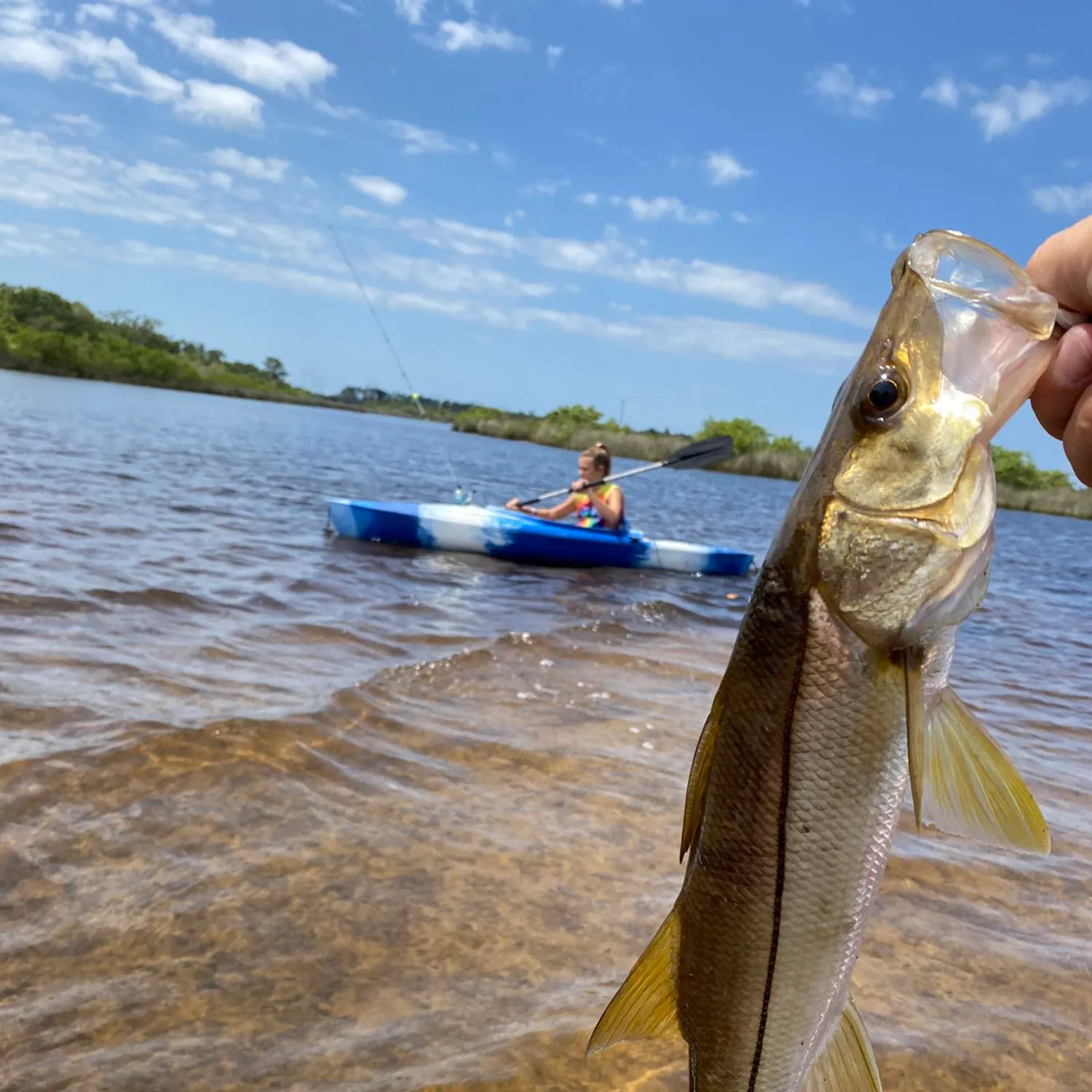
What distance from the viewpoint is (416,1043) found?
3041 mm

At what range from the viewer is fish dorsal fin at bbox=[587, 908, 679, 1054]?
1870mm

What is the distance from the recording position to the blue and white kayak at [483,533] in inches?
581

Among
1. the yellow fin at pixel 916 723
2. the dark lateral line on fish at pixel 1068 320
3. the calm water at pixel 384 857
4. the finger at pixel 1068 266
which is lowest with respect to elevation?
the calm water at pixel 384 857

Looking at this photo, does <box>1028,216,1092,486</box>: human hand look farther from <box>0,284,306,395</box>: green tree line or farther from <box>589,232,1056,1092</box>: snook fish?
<box>0,284,306,395</box>: green tree line

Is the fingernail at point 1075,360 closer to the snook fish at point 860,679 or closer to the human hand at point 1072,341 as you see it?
the human hand at point 1072,341

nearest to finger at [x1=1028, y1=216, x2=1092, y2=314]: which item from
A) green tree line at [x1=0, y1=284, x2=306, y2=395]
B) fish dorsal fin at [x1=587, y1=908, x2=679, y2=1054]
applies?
fish dorsal fin at [x1=587, y1=908, x2=679, y2=1054]

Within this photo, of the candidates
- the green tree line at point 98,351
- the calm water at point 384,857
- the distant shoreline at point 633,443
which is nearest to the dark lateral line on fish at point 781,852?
the calm water at point 384,857

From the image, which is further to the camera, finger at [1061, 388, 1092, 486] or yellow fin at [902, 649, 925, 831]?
finger at [1061, 388, 1092, 486]

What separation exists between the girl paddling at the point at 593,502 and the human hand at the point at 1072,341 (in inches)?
555

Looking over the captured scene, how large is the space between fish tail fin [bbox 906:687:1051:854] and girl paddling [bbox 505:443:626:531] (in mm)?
14383

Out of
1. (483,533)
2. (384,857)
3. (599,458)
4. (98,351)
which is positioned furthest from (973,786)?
(98,351)

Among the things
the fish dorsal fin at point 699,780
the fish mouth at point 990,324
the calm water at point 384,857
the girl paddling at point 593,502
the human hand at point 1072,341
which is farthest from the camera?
the girl paddling at point 593,502

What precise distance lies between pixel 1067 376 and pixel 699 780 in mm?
1109

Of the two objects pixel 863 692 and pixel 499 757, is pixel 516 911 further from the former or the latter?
pixel 863 692
